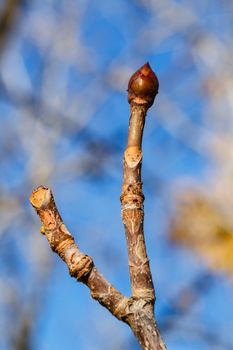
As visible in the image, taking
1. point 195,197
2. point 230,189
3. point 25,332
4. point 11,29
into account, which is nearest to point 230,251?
point 230,189

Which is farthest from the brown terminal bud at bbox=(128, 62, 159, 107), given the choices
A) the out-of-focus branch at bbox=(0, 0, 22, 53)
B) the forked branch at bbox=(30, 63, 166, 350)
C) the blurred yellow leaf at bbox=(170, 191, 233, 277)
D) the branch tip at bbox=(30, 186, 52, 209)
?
the out-of-focus branch at bbox=(0, 0, 22, 53)

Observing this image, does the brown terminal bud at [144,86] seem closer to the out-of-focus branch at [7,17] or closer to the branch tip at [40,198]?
the branch tip at [40,198]

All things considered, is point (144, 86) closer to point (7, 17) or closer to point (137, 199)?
point (137, 199)

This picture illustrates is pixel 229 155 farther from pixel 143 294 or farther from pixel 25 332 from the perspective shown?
pixel 143 294

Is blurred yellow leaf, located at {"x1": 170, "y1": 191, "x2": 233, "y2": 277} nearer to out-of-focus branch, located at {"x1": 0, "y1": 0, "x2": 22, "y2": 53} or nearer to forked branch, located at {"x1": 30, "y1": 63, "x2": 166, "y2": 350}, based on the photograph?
out-of-focus branch, located at {"x1": 0, "y1": 0, "x2": 22, "y2": 53}

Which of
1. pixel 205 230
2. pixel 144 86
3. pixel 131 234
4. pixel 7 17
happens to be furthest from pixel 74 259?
pixel 7 17

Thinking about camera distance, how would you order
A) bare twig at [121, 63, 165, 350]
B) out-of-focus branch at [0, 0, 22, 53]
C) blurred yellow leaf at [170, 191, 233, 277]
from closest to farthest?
bare twig at [121, 63, 165, 350] → blurred yellow leaf at [170, 191, 233, 277] → out-of-focus branch at [0, 0, 22, 53]
